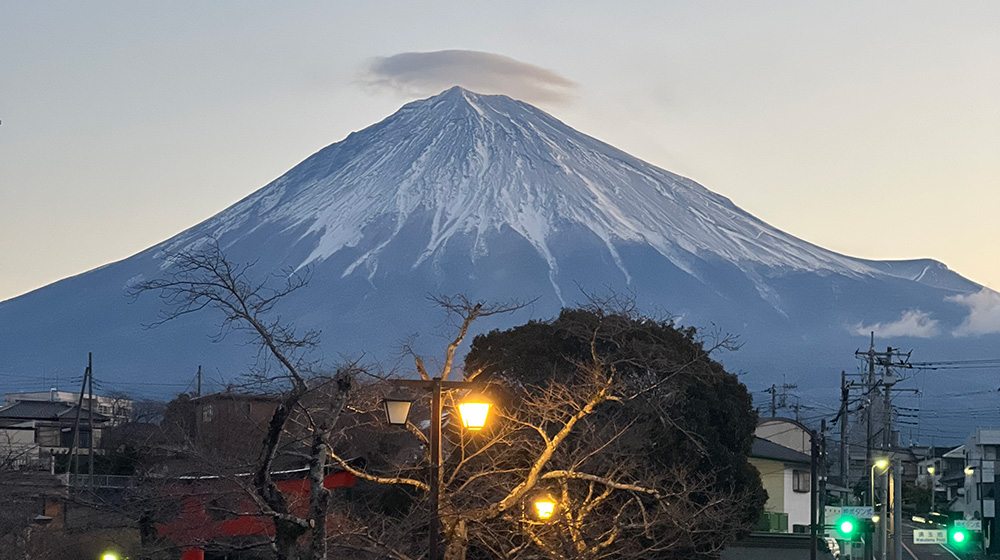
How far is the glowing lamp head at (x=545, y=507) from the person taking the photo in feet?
47.2

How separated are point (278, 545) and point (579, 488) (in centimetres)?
1068

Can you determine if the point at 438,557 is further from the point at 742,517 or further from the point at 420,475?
the point at 742,517

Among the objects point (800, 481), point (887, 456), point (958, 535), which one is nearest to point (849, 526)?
point (958, 535)

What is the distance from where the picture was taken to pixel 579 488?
22922mm

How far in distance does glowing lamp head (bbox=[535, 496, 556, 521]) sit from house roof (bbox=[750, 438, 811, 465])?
104 feet

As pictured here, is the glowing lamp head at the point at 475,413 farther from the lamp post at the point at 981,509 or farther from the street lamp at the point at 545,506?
the lamp post at the point at 981,509

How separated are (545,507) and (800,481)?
36.1 m

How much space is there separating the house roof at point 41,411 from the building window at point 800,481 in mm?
27661

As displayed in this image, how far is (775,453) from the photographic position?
47719 millimetres

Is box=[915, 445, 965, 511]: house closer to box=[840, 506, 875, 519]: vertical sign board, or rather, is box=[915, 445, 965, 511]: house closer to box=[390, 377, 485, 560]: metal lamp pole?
box=[840, 506, 875, 519]: vertical sign board

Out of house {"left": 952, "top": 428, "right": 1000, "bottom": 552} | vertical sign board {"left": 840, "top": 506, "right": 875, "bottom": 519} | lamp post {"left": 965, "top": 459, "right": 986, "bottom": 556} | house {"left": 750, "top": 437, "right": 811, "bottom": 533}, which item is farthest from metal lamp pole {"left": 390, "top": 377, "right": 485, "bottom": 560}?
house {"left": 952, "top": 428, "right": 1000, "bottom": 552}

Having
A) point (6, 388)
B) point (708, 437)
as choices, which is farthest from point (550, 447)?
point (6, 388)

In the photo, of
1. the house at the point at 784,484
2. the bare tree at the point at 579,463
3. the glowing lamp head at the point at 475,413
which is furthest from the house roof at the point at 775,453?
the glowing lamp head at the point at 475,413

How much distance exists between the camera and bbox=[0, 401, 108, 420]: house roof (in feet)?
187
